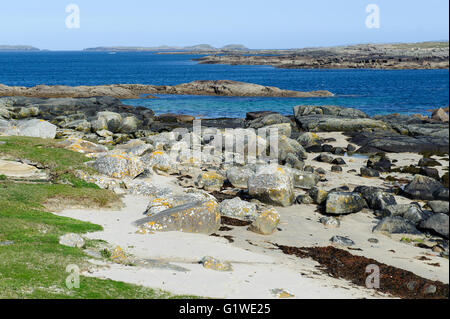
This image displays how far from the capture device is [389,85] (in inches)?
4673

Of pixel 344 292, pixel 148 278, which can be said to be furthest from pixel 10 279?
pixel 344 292

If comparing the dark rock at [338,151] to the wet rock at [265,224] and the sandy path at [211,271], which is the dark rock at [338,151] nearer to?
the wet rock at [265,224]

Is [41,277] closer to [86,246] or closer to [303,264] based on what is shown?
[86,246]

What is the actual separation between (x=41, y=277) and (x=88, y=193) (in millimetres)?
11918

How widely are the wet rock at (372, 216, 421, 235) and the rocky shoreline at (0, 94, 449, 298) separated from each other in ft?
0.16

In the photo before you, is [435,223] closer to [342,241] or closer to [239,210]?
[342,241]

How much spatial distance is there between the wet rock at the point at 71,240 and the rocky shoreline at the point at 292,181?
3.44m

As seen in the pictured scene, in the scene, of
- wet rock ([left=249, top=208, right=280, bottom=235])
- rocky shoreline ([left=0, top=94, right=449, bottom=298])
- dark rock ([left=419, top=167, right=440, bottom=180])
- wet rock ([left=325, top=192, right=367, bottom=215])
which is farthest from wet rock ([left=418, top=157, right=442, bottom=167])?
wet rock ([left=249, top=208, right=280, bottom=235])

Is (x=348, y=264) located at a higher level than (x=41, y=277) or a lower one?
lower

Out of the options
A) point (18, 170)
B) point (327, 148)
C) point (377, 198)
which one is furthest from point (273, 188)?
point (327, 148)

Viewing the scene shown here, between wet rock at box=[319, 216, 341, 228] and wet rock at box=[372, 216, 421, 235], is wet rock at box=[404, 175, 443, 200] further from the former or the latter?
wet rock at box=[319, 216, 341, 228]

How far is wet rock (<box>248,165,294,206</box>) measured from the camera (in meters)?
27.4

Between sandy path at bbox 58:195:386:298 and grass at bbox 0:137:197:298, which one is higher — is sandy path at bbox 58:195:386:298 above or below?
below

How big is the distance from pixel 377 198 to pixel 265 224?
835 centimetres
